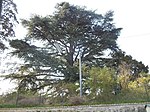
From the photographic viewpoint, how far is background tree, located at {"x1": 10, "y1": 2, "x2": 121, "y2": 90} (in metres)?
32.7

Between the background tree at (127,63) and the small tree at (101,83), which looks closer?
the small tree at (101,83)

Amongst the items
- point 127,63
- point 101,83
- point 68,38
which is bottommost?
point 101,83

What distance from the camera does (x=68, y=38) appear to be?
34.7 metres

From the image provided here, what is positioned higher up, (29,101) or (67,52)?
→ (67,52)

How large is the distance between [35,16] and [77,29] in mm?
4707

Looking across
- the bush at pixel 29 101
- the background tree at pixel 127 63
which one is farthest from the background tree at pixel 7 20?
A: the background tree at pixel 127 63

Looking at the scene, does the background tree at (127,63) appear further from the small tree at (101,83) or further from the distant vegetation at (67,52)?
the small tree at (101,83)

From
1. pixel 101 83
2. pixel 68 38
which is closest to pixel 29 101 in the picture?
pixel 101 83

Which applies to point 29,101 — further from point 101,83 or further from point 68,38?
point 68,38

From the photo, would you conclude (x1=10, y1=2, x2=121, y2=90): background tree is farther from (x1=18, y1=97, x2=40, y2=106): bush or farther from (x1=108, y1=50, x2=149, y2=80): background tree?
(x1=18, y1=97, x2=40, y2=106): bush

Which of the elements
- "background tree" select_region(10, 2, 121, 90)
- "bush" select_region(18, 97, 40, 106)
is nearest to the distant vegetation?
"background tree" select_region(10, 2, 121, 90)

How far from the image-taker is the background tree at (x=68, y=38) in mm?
32656

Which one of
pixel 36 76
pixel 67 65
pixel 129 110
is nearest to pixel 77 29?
pixel 67 65

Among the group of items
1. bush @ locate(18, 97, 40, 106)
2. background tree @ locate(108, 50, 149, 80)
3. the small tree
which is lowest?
bush @ locate(18, 97, 40, 106)
